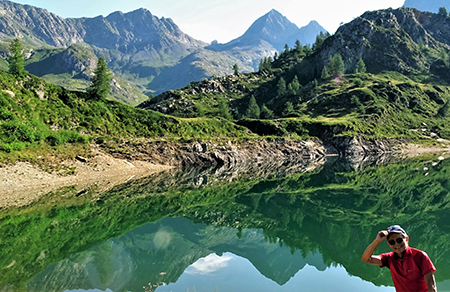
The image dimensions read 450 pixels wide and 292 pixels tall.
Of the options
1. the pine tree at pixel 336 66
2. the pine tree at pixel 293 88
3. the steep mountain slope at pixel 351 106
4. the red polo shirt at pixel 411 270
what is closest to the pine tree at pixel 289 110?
the steep mountain slope at pixel 351 106

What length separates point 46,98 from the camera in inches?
2192

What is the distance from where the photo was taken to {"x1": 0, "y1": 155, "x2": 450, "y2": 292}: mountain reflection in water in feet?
41.1

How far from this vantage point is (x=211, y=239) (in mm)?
19344

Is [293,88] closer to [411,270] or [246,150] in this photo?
[246,150]

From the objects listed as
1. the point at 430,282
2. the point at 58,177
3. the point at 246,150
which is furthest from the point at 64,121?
the point at 430,282

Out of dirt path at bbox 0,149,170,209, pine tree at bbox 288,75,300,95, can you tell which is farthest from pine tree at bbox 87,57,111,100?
pine tree at bbox 288,75,300,95

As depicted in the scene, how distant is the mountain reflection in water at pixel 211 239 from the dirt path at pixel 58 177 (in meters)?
3.20

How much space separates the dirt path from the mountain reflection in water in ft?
10.5

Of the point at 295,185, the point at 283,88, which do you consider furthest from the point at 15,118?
the point at 283,88

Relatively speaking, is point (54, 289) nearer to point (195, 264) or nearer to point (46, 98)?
point (195, 264)

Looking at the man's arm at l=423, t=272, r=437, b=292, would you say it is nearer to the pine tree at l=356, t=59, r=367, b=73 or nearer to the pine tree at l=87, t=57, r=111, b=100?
the pine tree at l=87, t=57, r=111, b=100

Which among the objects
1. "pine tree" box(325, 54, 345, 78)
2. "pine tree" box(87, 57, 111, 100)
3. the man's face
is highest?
→ "pine tree" box(325, 54, 345, 78)

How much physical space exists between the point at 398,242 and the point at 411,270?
2.34 ft

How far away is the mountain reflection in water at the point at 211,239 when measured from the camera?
12531mm
